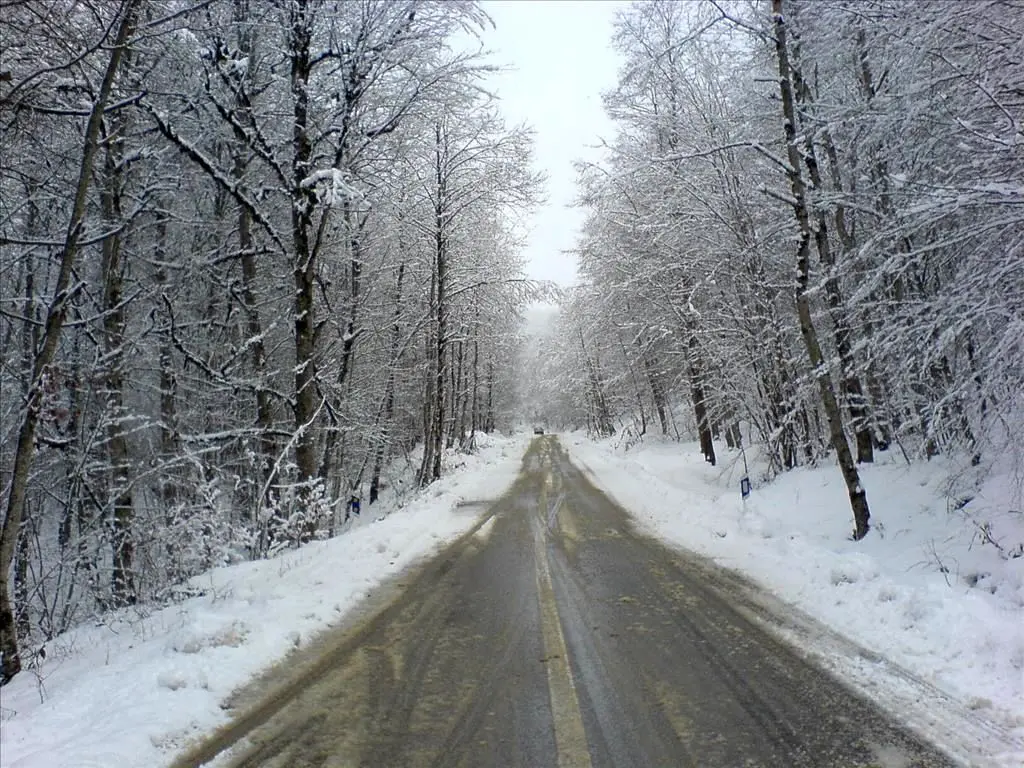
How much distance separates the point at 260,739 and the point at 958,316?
6582 mm

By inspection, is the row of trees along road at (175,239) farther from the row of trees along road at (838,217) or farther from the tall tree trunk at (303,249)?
the row of trees along road at (838,217)

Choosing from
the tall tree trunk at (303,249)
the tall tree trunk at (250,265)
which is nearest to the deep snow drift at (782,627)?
the tall tree trunk at (303,249)

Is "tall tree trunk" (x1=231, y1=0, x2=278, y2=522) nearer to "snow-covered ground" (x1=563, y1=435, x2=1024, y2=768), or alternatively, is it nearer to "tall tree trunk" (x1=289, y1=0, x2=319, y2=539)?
"tall tree trunk" (x1=289, y1=0, x2=319, y2=539)

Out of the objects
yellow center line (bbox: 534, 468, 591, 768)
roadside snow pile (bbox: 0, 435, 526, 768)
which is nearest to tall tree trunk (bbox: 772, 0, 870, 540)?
yellow center line (bbox: 534, 468, 591, 768)

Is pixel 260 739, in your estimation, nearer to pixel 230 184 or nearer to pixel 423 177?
pixel 230 184

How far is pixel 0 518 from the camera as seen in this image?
10.0 m

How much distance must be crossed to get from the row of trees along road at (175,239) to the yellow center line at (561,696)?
4.58 metres

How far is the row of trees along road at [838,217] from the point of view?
5.77m

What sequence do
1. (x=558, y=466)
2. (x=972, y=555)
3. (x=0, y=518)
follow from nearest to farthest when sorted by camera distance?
1. (x=972, y=555)
2. (x=0, y=518)
3. (x=558, y=466)

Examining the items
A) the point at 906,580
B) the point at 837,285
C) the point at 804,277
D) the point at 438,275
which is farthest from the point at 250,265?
the point at 906,580

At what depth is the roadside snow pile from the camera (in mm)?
3904

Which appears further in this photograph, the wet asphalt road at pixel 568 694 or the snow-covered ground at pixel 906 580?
the snow-covered ground at pixel 906 580

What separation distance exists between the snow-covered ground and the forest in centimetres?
79

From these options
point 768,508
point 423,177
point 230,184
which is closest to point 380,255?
point 423,177
